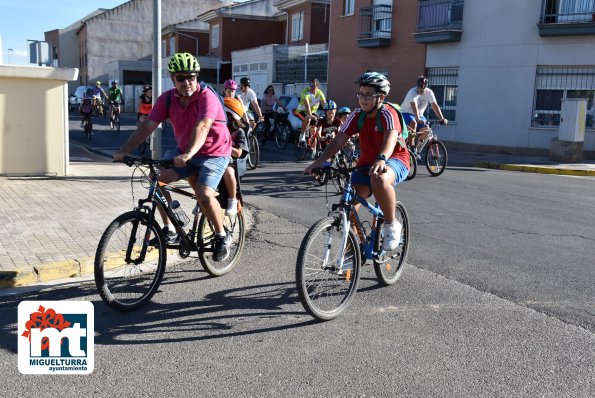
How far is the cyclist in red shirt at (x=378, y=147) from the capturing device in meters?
4.76

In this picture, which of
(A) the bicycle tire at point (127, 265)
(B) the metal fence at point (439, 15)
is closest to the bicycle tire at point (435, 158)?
(A) the bicycle tire at point (127, 265)

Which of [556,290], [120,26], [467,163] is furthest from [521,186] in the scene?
[120,26]

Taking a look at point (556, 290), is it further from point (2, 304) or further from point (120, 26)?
point (120, 26)

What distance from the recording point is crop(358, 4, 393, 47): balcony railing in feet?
81.0

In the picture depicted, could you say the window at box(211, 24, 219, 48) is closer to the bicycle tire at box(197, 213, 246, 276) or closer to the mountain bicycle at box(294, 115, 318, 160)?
the mountain bicycle at box(294, 115, 318, 160)

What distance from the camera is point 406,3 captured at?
942 inches

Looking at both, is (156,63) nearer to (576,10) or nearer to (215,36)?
(576,10)

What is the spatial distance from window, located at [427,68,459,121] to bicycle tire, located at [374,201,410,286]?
17210 mm

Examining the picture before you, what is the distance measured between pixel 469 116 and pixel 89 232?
1708cm

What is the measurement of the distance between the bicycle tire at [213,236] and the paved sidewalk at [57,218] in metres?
0.75

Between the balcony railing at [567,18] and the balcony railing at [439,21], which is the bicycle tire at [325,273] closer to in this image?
the balcony railing at [567,18]

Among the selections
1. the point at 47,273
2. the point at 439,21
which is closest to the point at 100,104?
the point at 439,21

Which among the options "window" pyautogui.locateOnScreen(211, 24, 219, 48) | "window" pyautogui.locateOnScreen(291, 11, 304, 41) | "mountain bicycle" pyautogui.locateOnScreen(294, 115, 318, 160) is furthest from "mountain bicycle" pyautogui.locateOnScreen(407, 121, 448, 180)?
"window" pyautogui.locateOnScreen(211, 24, 219, 48)

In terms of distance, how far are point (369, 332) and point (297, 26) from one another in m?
34.6
